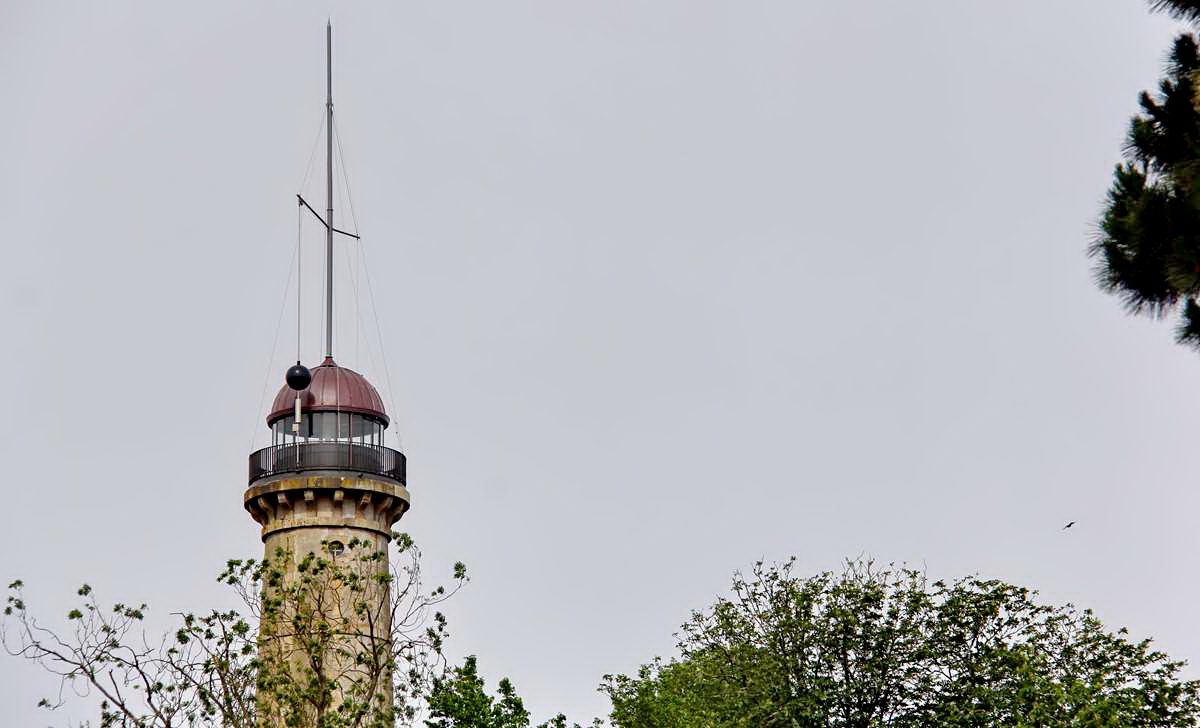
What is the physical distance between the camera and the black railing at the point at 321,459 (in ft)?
148

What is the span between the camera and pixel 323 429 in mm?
45938

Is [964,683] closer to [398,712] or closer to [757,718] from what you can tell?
[757,718]

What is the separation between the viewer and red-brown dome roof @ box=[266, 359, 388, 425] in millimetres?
45938

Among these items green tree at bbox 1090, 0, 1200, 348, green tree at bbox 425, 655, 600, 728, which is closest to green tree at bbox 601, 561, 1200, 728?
green tree at bbox 425, 655, 600, 728

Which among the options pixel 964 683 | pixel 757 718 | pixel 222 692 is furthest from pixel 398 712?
pixel 964 683

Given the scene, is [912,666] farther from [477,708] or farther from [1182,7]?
[1182,7]

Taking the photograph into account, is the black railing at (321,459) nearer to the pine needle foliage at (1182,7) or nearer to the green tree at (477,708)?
the green tree at (477,708)

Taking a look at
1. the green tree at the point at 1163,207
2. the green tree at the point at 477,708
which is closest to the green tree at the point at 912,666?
the green tree at the point at 477,708

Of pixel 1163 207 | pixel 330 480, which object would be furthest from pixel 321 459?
pixel 1163 207

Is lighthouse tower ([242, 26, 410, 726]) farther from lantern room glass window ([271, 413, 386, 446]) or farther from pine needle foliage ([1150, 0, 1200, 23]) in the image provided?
pine needle foliage ([1150, 0, 1200, 23])

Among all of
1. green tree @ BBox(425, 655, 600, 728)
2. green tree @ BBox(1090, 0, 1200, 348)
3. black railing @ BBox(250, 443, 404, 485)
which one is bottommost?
green tree @ BBox(1090, 0, 1200, 348)

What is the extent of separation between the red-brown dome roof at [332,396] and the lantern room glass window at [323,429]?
6.3 inches

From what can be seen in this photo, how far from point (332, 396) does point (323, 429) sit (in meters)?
0.92

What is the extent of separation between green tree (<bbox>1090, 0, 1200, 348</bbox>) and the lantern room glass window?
30163 mm
